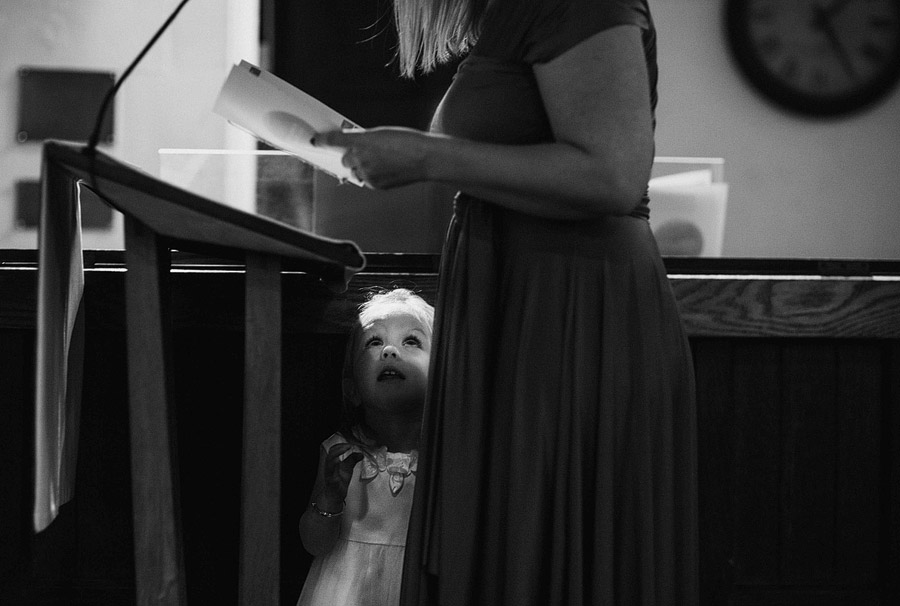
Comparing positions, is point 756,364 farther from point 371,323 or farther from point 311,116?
point 311,116

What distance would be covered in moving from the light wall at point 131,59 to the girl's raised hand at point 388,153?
7.87 ft

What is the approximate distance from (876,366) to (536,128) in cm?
96

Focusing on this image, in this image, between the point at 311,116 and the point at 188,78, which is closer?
the point at 311,116

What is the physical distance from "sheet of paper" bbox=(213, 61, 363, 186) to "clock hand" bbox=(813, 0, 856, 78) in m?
3.07

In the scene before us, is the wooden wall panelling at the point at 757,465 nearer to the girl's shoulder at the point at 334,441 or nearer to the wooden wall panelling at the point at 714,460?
the wooden wall panelling at the point at 714,460

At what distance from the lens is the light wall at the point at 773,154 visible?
12.1 ft

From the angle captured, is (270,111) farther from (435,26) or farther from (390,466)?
(390,466)

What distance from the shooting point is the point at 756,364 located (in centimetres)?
164

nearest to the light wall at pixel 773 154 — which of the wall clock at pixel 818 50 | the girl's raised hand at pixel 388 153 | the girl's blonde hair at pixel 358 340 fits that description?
the wall clock at pixel 818 50

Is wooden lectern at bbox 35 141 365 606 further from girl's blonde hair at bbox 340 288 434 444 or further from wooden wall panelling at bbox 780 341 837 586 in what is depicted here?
wooden wall panelling at bbox 780 341 837 586

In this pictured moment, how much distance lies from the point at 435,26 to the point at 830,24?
2.90 meters

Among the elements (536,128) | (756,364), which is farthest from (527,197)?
(756,364)

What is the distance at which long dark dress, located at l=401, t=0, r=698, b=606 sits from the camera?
40.1 inches

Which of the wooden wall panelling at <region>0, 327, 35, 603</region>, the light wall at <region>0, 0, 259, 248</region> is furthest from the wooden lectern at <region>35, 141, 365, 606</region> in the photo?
the light wall at <region>0, 0, 259, 248</region>
